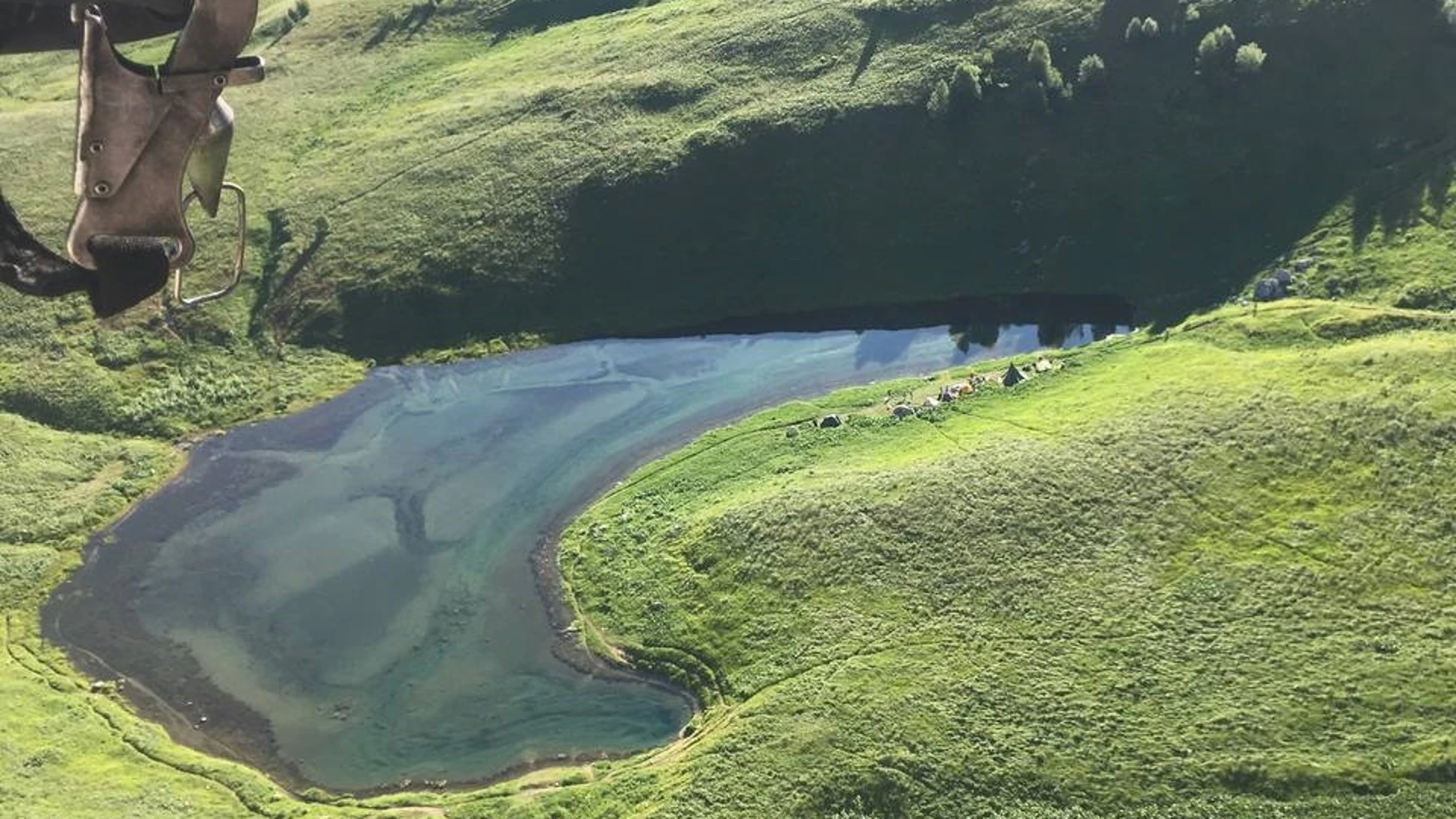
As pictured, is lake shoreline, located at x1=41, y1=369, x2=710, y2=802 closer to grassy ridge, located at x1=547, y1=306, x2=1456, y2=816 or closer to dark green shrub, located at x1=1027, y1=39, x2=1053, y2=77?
grassy ridge, located at x1=547, y1=306, x2=1456, y2=816

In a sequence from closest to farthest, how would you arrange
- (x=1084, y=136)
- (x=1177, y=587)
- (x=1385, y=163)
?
(x=1177, y=587)
(x=1385, y=163)
(x=1084, y=136)

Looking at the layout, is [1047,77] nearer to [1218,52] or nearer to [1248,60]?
[1218,52]

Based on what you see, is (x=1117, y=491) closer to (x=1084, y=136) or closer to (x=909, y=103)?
(x=1084, y=136)

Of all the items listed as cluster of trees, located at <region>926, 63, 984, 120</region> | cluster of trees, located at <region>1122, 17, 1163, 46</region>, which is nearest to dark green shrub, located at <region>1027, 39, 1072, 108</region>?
cluster of trees, located at <region>926, 63, 984, 120</region>

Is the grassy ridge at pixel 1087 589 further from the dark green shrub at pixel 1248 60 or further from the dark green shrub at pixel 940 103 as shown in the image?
the dark green shrub at pixel 940 103

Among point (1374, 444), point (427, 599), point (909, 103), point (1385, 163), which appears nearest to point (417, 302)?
point (427, 599)
